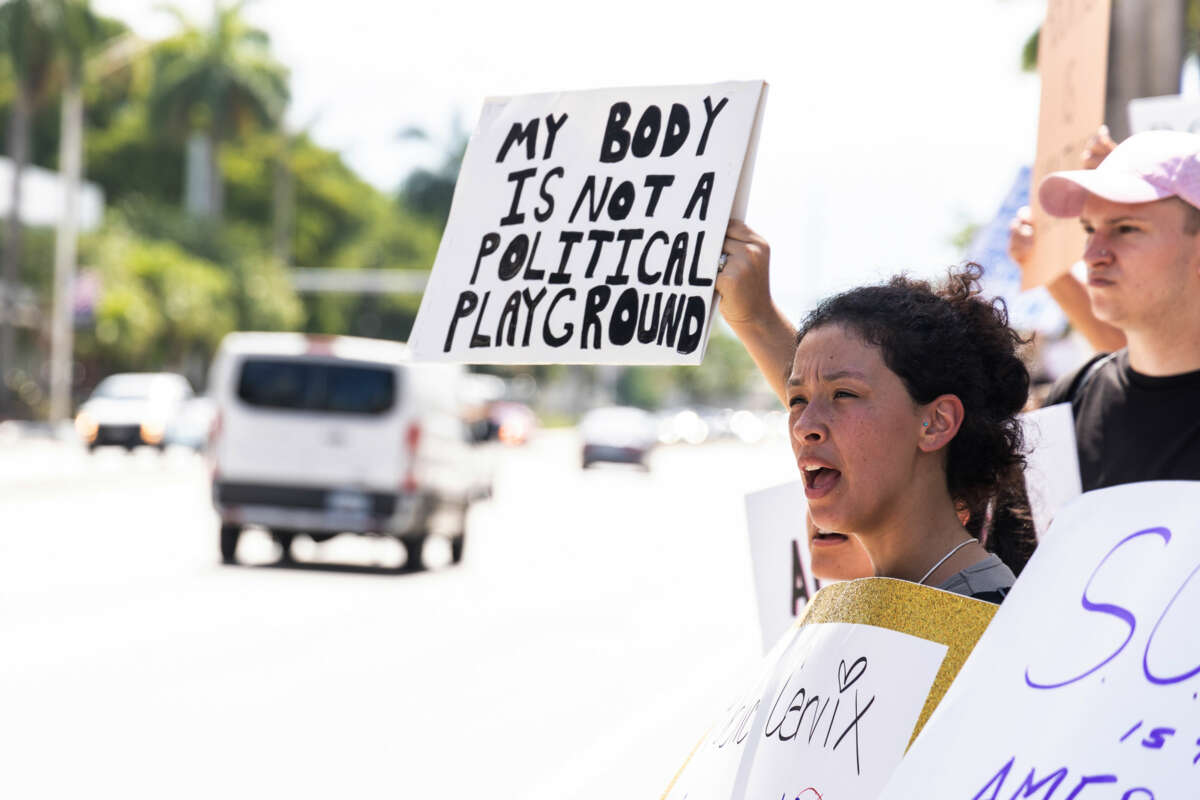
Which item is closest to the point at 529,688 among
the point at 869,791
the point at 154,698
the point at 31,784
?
the point at 154,698

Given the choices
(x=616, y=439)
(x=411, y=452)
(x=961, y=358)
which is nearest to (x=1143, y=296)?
(x=961, y=358)

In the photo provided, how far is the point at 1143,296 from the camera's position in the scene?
3.14 metres

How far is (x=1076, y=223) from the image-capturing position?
3.98 meters

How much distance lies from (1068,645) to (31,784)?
5.70 metres

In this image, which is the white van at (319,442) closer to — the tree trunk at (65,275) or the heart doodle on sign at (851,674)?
the heart doodle on sign at (851,674)

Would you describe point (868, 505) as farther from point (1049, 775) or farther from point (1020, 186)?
point (1020, 186)

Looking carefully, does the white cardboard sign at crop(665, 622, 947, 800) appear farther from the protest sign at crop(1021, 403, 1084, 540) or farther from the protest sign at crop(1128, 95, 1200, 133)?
the protest sign at crop(1128, 95, 1200, 133)

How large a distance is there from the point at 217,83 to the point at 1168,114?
5568 centimetres

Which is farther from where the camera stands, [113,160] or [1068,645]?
[113,160]

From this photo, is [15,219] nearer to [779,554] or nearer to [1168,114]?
[1168,114]

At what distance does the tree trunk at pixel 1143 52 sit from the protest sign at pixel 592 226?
102 inches

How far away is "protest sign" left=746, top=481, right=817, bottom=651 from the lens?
3.50 meters

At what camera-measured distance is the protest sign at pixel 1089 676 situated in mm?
1549

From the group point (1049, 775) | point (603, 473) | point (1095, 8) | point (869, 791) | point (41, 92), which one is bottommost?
point (603, 473)
